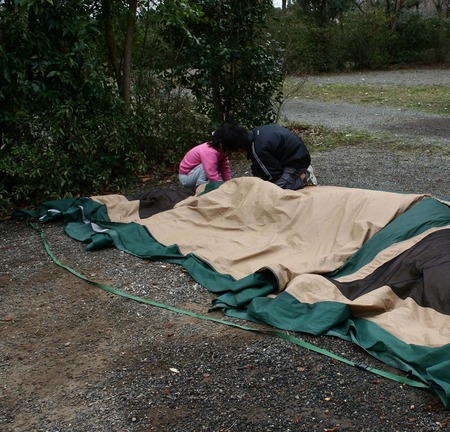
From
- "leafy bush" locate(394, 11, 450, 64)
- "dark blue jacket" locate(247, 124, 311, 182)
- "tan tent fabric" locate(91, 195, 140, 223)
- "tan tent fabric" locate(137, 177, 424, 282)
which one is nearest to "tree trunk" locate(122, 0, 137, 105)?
"tan tent fabric" locate(91, 195, 140, 223)

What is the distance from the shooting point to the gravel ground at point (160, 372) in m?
3.23

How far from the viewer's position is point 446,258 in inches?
164

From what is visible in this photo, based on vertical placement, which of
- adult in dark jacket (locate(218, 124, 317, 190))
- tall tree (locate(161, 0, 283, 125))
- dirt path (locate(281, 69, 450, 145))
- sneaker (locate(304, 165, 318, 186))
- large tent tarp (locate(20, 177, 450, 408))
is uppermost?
tall tree (locate(161, 0, 283, 125))

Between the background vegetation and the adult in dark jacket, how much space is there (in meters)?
1.71

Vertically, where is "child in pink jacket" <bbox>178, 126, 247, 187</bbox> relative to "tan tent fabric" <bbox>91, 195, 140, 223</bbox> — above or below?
above

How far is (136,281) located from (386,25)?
1748 centimetres

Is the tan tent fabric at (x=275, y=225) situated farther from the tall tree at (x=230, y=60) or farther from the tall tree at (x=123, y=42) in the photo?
the tall tree at (x=230, y=60)

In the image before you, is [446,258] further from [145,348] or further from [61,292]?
[61,292]

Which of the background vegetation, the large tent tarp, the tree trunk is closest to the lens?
the large tent tarp

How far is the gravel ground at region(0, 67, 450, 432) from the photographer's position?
323 cm

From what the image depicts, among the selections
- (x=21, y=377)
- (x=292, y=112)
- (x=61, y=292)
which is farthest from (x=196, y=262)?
(x=292, y=112)

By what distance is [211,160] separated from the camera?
6.81 m

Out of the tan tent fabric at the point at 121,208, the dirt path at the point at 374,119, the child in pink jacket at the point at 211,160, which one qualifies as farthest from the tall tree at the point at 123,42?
the dirt path at the point at 374,119

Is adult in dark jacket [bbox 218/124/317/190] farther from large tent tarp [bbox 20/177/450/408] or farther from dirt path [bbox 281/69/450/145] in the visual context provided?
dirt path [bbox 281/69/450/145]
